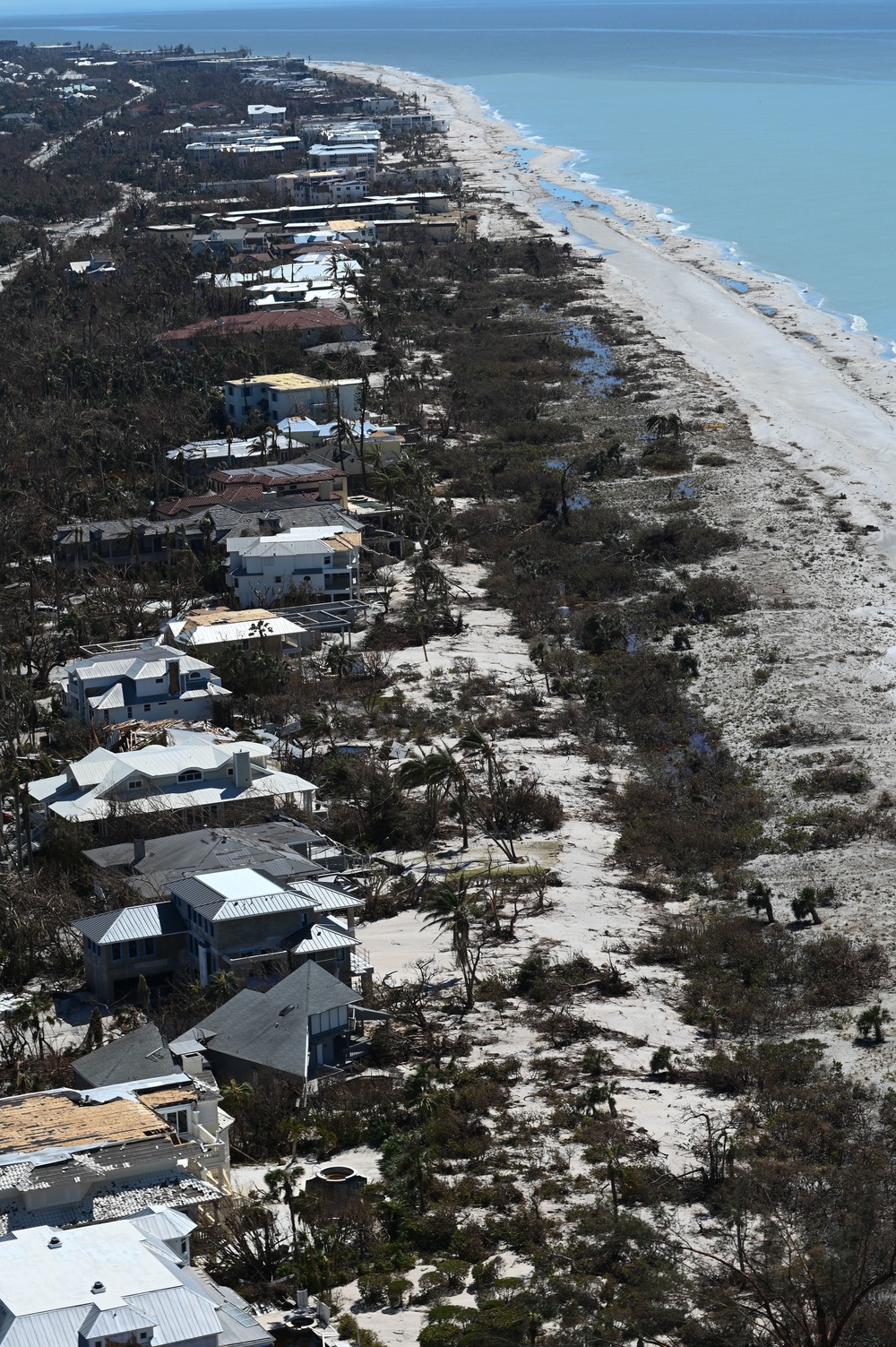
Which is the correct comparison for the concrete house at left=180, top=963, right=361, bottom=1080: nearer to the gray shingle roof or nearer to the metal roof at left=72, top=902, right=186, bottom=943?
the gray shingle roof

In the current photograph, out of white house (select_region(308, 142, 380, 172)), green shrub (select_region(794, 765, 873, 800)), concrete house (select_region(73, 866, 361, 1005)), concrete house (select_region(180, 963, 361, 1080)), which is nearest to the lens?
concrete house (select_region(180, 963, 361, 1080))

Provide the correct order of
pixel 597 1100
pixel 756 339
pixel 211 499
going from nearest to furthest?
pixel 597 1100 < pixel 211 499 < pixel 756 339

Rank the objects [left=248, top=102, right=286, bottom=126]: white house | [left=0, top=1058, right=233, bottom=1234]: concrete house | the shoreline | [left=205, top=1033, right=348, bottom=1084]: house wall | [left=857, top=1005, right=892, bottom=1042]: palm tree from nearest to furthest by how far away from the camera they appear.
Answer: [left=0, top=1058, right=233, bottom=1234]: concrete house, [left=205, top=1033, right=348, bottom=1084]: house wall, [left=857, top=1005, right=892, bottom=1042]: palm tree, the shoreline, [left=248, top=102, right=286, bottom=126]: white house

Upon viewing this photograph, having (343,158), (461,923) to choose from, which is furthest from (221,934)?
(343,158)

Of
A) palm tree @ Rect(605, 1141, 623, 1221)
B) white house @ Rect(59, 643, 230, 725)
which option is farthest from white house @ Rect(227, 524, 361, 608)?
palm tree @ Rect(605, 1141, 623, 1221)

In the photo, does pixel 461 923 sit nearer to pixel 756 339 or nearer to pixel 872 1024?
pixel 872 1024

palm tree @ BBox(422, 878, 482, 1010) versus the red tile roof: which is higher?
the red tile roof

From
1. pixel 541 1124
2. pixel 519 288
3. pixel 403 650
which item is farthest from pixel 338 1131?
pixel 519 288

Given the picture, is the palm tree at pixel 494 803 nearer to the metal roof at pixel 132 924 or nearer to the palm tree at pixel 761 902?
the palm tree at pixel 761 902
